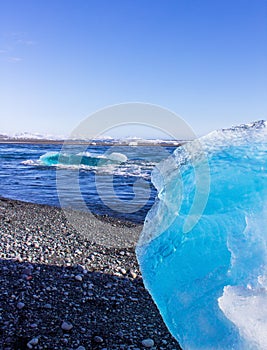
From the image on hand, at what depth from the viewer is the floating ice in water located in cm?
266

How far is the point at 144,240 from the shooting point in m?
3.39

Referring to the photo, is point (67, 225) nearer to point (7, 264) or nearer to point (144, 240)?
point (7, 264)

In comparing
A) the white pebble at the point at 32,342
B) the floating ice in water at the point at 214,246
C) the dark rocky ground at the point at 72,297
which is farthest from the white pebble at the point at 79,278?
the floating ice in water at the point at 214,246

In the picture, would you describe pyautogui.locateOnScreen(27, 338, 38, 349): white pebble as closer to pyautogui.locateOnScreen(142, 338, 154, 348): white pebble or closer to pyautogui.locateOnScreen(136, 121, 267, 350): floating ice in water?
pyautogui.locateOnScreen(142, 338, 154, 348): white pebble

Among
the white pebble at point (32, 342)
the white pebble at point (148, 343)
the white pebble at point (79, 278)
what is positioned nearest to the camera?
the white pebble at point (32, 342)

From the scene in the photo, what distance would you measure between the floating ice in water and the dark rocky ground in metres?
1.04

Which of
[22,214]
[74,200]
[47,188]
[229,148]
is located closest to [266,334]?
[229,148]

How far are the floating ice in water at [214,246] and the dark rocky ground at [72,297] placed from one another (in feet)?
3.40

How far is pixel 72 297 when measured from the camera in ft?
14.7

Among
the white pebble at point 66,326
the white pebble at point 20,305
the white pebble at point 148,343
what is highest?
the white pebble at point 148,343

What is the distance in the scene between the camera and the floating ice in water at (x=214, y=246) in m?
2.66

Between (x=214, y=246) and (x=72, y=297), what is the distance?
2.35m

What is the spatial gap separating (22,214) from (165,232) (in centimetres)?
662

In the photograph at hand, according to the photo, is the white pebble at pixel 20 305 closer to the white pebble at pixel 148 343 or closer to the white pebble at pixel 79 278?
the white pebble at pixel 79 278
